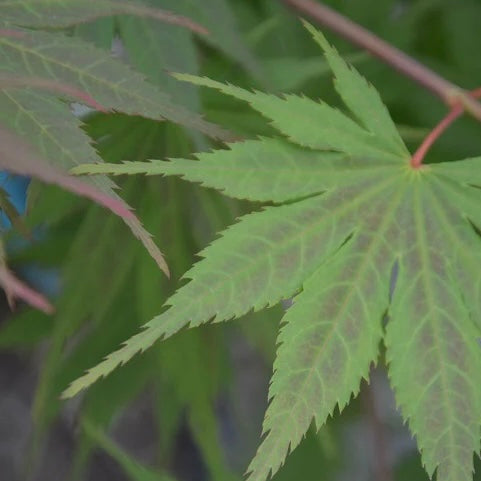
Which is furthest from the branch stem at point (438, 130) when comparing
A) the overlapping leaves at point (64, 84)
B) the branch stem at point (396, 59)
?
the overlapping leaves at point (64, 84)

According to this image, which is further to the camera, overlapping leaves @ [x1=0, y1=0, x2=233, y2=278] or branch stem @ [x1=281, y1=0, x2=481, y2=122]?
branch stem @ [x1=281, y1=0, x2=481, y2=122]

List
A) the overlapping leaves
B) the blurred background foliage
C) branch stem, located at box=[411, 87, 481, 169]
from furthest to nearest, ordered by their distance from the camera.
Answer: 1. the blurred background foliage
2. branch stem, located at box=[411, 87, 481, 169]
3. the overlapping leaves

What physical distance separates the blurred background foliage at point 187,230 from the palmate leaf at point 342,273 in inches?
4.1

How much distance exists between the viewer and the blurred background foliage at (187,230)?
566mm

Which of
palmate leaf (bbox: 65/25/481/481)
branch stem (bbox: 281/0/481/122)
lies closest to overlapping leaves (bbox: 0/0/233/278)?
palmate leaf (bbox: 65/25/481/481)

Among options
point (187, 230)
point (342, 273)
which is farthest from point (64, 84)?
point (187, 230)

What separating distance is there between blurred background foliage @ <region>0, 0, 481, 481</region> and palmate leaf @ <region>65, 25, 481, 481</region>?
0.10 m

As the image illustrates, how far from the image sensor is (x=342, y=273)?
1.35 feet

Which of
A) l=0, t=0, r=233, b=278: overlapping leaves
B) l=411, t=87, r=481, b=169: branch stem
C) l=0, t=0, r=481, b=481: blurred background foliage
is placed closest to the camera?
l=0, t=0, r=233, b=278: overlapping leaves

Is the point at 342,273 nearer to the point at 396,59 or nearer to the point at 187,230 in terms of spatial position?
the point at 396,59

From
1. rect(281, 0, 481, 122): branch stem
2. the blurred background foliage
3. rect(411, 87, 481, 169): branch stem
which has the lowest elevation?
the blurred background foliage

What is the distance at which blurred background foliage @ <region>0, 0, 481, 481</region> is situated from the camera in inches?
22.3

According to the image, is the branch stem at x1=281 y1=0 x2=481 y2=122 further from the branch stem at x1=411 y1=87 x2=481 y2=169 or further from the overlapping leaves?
the overlapping leaves

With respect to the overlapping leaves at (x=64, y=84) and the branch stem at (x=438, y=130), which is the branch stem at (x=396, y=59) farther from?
the overlapping leaves at (x=64, y=84)
